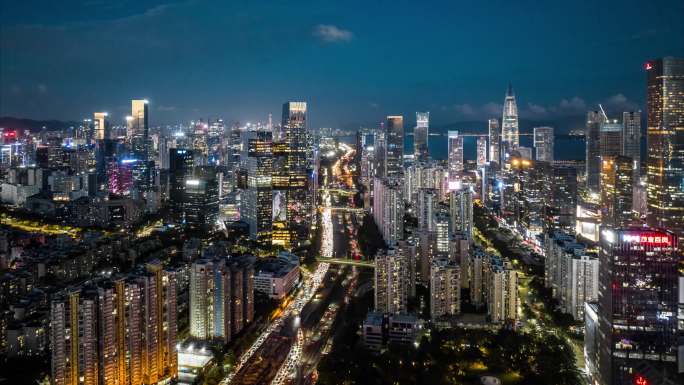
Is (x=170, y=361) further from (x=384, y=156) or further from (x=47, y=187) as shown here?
(x=384, y=156)

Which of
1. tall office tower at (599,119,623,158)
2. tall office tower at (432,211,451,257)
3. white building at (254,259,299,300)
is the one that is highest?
tall office tower at (599,119,623,158)

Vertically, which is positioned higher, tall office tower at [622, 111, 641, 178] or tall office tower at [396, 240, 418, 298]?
tall office tower at [622, 111, 641, 178]

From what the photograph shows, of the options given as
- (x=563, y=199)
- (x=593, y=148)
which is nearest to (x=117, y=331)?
(x=563, y=199)

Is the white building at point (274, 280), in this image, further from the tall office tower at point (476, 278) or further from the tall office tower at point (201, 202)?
the tall office tower at point (201, 202)

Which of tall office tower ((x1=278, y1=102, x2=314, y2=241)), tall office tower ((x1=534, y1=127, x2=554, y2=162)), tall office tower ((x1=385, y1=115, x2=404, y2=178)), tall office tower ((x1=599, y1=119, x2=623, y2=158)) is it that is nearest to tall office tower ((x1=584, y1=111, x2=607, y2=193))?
tall office tower ((x1=599, y1=119, x2=623, y2=158))

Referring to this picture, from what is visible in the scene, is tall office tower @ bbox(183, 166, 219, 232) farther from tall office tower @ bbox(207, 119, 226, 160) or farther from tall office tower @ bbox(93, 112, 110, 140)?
tall office tower @ bbox(93, 112, 110, 140)

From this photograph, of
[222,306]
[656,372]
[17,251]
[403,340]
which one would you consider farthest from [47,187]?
[656,372]

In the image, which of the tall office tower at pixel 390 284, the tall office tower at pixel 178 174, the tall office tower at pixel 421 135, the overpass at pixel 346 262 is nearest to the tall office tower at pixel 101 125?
the tall office tower at pixel 178 174
